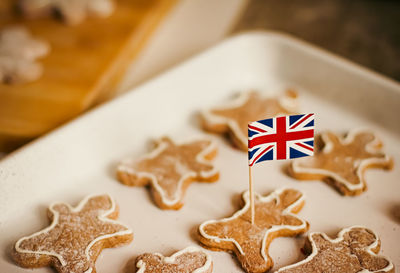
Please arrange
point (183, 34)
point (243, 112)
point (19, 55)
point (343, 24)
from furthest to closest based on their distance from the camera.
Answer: point (343, 24), point (183, 34), point (19, 55), point (243, 112)

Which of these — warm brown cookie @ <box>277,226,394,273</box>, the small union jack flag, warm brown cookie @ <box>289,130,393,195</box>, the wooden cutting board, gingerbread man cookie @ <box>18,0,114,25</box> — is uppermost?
gingerbread man cookie @ <box>18,0,114,25</box>

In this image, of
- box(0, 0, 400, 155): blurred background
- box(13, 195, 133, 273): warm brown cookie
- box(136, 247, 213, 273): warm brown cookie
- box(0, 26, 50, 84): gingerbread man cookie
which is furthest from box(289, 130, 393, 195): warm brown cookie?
box(0, 26, 50, 84): gingerbread man cookie

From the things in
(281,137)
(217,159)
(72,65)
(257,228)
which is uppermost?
(72,65)

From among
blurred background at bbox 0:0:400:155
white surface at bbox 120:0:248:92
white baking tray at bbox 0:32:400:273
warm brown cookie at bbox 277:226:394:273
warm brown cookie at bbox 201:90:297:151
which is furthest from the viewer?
white surface at bbox 120:0:248:92

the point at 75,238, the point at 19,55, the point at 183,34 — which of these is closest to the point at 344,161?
the point at 75,238

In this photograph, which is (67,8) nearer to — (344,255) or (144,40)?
(144,40)

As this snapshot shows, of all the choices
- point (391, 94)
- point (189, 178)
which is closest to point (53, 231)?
point (189, 178)

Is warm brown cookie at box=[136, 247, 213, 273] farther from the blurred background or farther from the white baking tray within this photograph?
the blurred background

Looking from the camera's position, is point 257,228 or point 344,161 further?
point 344,161
